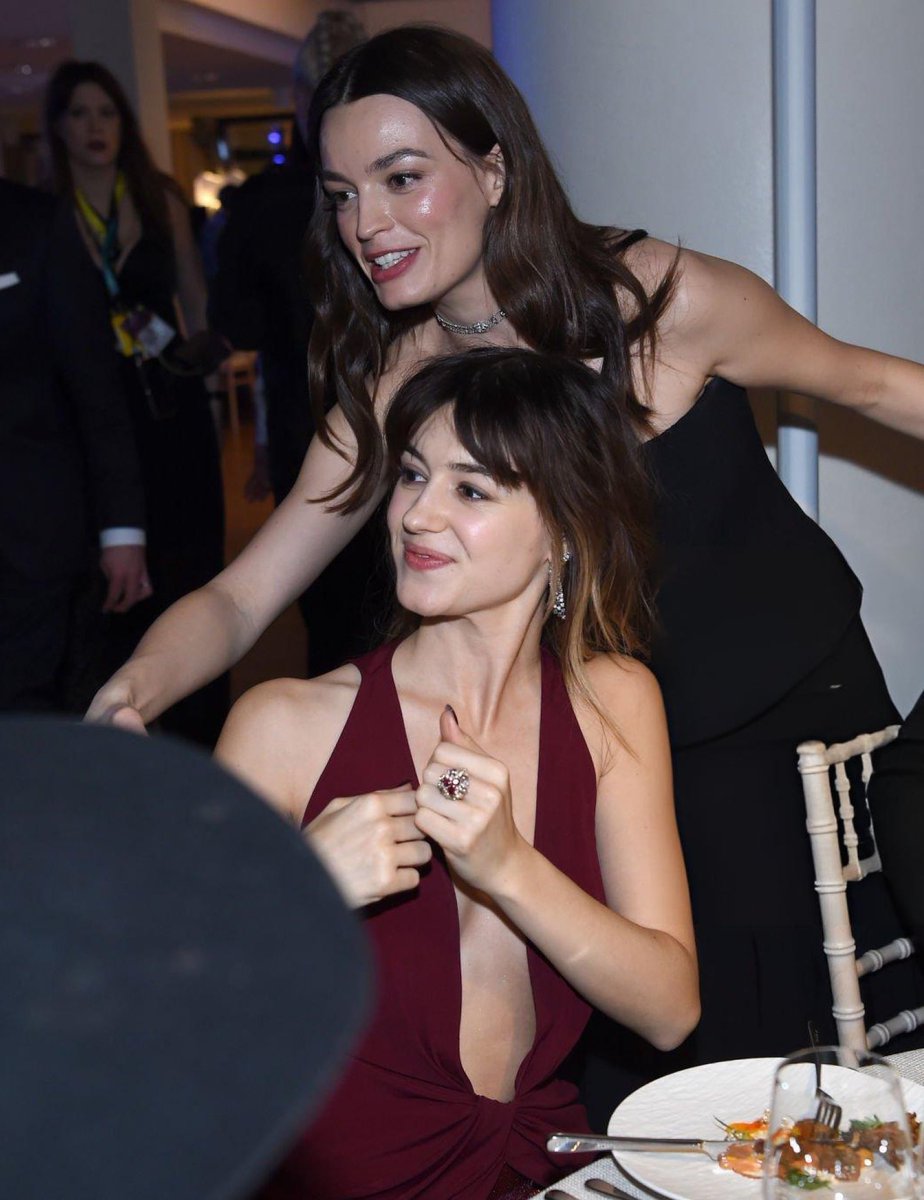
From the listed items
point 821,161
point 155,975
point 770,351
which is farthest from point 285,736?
point 155,975

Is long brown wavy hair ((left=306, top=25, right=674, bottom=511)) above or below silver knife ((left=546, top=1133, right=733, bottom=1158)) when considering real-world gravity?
above

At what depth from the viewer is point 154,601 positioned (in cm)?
423

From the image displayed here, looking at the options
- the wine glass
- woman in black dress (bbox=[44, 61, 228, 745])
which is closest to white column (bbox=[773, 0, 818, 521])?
the wine glass

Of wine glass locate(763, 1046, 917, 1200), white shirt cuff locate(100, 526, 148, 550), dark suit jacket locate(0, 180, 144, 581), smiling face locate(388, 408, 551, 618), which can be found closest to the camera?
wine glass locate(763, 1046, 917, 1200)

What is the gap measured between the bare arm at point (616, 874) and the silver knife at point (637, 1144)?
0.97ft

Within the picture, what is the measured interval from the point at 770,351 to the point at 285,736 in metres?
0.78

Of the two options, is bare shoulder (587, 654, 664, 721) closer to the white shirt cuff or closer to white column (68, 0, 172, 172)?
the white shirt cuff

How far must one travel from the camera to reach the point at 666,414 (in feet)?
6.29

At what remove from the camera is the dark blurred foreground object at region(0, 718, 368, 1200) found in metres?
0.26

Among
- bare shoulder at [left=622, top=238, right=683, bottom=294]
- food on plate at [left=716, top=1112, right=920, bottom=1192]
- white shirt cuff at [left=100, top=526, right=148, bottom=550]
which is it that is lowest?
white shirt cuff at [left=100, top=526, right=148, bottom=550]

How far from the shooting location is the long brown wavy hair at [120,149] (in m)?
4.21

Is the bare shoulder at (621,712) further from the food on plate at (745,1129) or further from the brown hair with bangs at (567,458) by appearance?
the food on plate at (745,1129)

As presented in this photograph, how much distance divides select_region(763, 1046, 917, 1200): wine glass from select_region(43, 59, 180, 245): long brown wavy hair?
3670 mm

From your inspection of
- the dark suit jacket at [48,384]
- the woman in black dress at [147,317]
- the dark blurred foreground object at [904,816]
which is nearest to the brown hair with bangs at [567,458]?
the dark blurred foreground object at [904,816]
